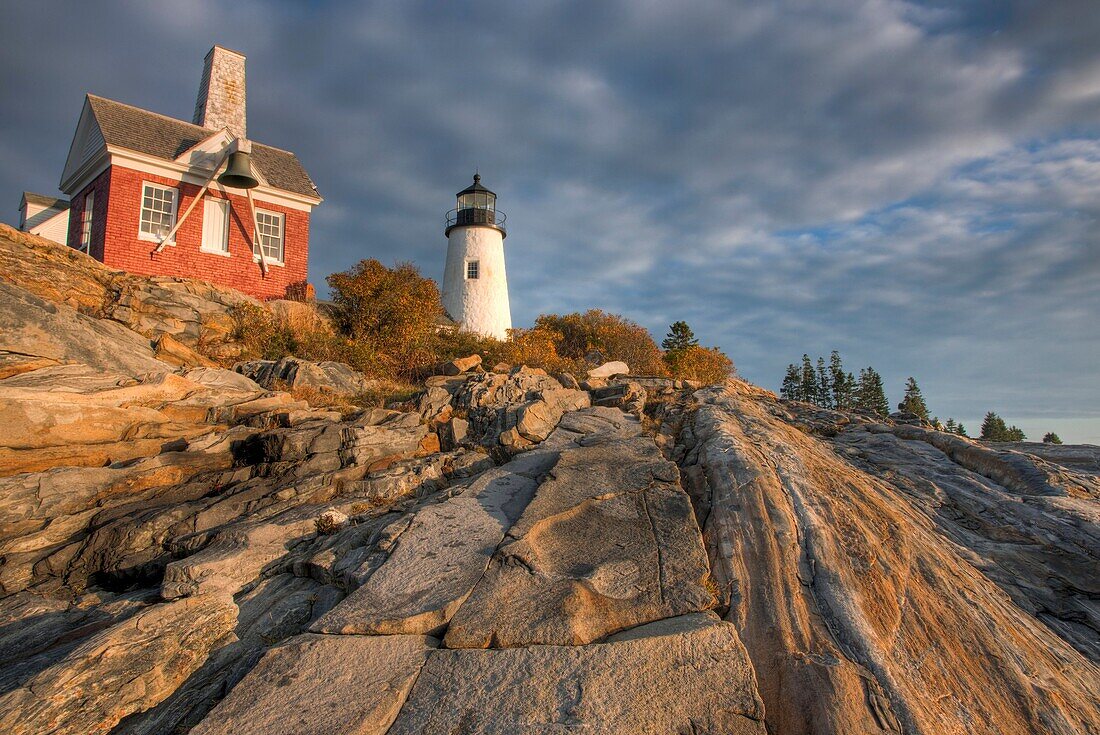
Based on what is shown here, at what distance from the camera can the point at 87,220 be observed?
68.1 ft

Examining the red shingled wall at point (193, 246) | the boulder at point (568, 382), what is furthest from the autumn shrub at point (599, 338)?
the red shingled wall at point (193, 246)

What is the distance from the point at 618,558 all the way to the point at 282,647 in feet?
11.6

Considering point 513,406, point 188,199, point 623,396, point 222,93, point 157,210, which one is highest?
point 222,93

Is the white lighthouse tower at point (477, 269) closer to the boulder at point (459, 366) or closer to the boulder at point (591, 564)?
the boulder at point (459, 366)

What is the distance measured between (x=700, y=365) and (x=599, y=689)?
70.1 feet

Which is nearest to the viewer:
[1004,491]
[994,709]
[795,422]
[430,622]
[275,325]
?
[994,709]

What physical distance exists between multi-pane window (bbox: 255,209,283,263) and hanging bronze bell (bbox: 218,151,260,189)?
149 centimetres

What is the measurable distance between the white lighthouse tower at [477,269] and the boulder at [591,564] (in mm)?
23566

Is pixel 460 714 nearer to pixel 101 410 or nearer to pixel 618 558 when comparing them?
pixel 618 558

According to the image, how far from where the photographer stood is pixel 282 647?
553 cm

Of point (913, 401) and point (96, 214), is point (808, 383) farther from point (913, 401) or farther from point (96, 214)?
point (96, 214)

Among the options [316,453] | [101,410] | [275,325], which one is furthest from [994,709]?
[275,325]

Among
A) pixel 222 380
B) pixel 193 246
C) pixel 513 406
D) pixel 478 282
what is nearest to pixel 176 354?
pixel 222 380

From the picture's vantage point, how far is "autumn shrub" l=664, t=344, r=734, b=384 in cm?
2278
